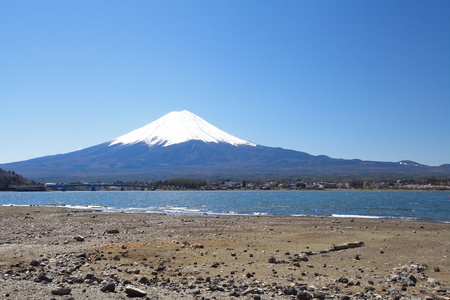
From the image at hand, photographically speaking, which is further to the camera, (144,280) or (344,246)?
(344,246)

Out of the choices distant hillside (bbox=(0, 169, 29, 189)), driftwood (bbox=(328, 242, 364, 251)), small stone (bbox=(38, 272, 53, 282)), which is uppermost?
distant hillside (bbox=(0, 169, 29, 189))

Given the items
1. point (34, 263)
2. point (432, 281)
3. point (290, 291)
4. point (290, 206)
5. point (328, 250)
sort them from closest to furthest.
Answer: point (290, 291)
point (432, 281)
point (34, 263)
point (328, 250)
point (290, 206)

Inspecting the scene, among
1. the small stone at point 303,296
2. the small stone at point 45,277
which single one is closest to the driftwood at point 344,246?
the small stone at point 303,296

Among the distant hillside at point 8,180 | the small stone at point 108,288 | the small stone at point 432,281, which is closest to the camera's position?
the small stone at point 108,288

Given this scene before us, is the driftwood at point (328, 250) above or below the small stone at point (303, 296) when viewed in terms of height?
below

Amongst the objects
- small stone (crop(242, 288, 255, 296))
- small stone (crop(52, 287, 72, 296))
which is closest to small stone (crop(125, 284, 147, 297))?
small stone (crop(52, 287, 72, 296))

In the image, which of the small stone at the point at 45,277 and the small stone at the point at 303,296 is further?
the small stone at the point at 45,277

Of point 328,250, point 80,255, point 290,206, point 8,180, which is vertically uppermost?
point 8,180

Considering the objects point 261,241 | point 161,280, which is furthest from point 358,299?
point 261,241

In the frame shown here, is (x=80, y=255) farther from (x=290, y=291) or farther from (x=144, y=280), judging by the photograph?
(x=290, y=291)

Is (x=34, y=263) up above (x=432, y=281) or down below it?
above

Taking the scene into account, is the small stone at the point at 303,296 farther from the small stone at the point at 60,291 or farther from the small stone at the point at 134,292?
the small stone at the point at 60,291

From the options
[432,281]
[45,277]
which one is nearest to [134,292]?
[45,277]

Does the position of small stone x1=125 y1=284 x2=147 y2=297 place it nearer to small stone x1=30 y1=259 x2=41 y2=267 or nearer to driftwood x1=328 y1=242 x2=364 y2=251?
small stone x1=30 y1=259 x2=41 y2=267
